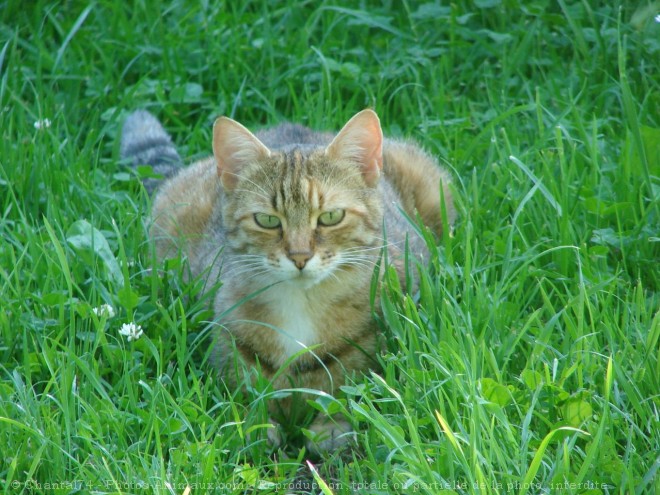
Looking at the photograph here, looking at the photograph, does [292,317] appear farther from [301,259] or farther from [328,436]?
[328,436]

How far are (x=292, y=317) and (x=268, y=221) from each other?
15.3 inches

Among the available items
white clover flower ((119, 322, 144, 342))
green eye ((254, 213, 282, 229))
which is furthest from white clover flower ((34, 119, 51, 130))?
green eye ((254, 213, 282, 229))

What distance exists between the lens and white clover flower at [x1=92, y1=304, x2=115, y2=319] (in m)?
3.84

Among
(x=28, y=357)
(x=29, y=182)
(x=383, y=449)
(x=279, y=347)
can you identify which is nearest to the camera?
(x=383, y=449)

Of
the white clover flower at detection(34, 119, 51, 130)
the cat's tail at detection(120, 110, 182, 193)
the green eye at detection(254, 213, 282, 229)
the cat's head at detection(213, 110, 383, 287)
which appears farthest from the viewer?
the cat's tail at detection(120, 110, 182, 193)

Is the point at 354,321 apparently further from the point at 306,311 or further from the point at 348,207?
the point at 348,207

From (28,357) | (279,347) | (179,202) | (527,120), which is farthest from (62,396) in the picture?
(527,120)

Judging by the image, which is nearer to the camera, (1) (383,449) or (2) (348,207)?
(1) (383,449)

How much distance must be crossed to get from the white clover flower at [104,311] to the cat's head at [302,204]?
51 cm

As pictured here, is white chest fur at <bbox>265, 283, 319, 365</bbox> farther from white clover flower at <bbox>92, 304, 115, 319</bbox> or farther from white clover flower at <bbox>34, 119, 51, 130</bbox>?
white clover flower at <bbox>34, 119, 51, 130</bbox>

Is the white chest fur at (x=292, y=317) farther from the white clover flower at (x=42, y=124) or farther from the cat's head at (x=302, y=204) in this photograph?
the white clover flower at (x=42, y=124)

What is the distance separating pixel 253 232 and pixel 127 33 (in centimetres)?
267

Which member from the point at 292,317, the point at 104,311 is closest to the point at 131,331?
the point at 104,311

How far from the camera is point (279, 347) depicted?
389cm
